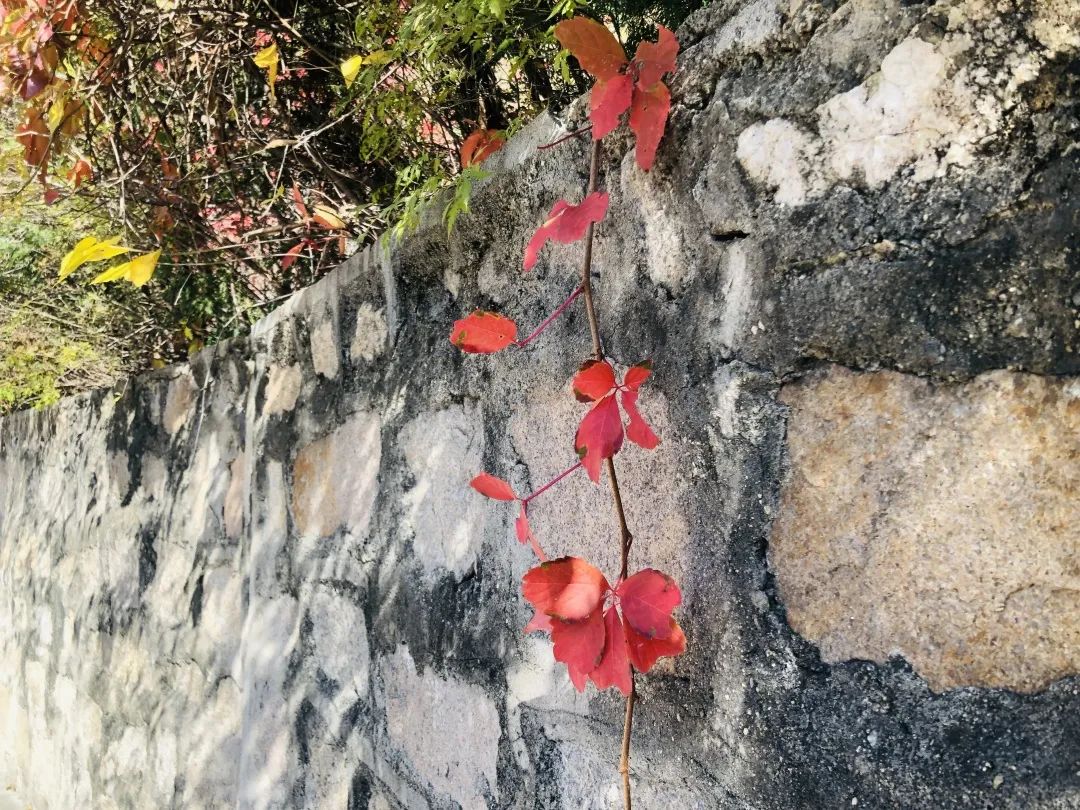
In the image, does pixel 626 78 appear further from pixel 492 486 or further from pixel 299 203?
pixel 299 203

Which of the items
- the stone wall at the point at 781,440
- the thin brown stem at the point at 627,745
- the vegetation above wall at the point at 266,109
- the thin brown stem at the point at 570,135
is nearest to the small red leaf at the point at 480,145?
the vegetation above wall at the point at 266,109

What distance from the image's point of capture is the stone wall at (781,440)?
643 millimetres

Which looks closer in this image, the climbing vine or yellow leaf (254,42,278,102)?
the climbing vine

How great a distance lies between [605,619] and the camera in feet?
2.89

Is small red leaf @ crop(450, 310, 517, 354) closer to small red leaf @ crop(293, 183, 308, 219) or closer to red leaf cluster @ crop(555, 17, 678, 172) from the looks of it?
red leaf cluster @ crop(555, 17, 678, 172)

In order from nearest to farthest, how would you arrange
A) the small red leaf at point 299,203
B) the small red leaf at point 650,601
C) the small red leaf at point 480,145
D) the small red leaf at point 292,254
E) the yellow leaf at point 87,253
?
1. the small red leaf at point 650,601
2. the small red leaf at point 480,145
3. the yellow leaf at point 87,253
4. the small red leaf at point 299,203
5. the small red leaf at point 292,254

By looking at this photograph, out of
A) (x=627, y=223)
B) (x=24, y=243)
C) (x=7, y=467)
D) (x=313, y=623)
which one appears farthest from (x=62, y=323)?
(x=627, y=223)

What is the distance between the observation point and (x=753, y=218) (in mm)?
814

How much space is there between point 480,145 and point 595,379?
714 millimetres

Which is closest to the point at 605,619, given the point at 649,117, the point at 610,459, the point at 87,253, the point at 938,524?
the point at 610,459

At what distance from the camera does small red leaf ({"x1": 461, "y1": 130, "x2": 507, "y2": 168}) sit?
54.2 inches

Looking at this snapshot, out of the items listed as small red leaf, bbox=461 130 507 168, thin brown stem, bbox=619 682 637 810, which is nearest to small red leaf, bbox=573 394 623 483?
thin brown stem, bbox=619 682 637 810

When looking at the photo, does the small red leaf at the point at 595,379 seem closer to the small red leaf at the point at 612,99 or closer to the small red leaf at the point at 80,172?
the small red leaf at the point at 612,99

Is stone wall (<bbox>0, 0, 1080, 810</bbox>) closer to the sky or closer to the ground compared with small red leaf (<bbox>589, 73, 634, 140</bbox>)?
closer to the ground
